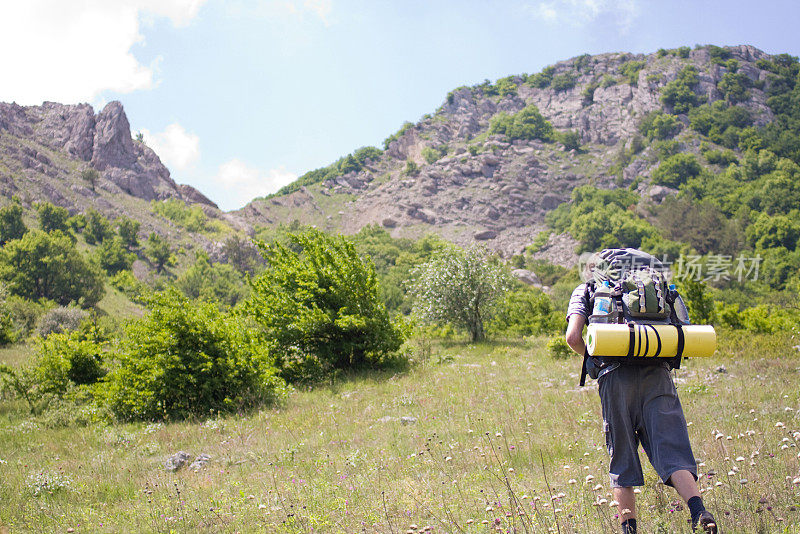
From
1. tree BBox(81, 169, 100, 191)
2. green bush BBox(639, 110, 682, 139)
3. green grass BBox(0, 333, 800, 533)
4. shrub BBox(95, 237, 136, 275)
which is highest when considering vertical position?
green bush BBox(639, 110, 682, 139)

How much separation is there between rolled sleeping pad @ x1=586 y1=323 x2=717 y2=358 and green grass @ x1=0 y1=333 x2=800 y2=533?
121cm

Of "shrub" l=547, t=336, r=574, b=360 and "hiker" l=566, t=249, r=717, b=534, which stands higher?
"hiker" l=566, t=249, r=717, b=534

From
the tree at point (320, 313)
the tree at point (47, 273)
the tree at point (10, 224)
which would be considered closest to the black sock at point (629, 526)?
the tree at point (320, 313)

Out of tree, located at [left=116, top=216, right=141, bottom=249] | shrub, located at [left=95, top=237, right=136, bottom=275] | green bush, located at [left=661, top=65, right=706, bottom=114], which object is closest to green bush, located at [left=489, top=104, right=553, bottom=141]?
green bush, located at [left=661, top=65, right=706, bottom=114]

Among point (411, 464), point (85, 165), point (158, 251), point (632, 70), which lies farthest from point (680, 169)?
point (85, 165)

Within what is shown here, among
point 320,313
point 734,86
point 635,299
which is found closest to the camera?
point 635,299

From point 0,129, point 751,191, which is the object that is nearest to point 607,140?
point 751,191

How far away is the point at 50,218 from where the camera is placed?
81688mm

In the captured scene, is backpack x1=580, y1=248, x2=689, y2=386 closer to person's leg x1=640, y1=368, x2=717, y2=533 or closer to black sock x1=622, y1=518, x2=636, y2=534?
person's leg x1=640, y1=368, x2=717, y2=533

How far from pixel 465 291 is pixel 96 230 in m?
92.8

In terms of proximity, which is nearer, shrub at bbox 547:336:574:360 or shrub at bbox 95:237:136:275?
shrub at bbox 547:336:574:360

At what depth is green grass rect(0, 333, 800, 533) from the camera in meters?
3.78

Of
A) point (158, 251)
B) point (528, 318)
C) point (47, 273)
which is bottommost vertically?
point (528, 318)

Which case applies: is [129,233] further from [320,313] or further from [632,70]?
[632,70]
